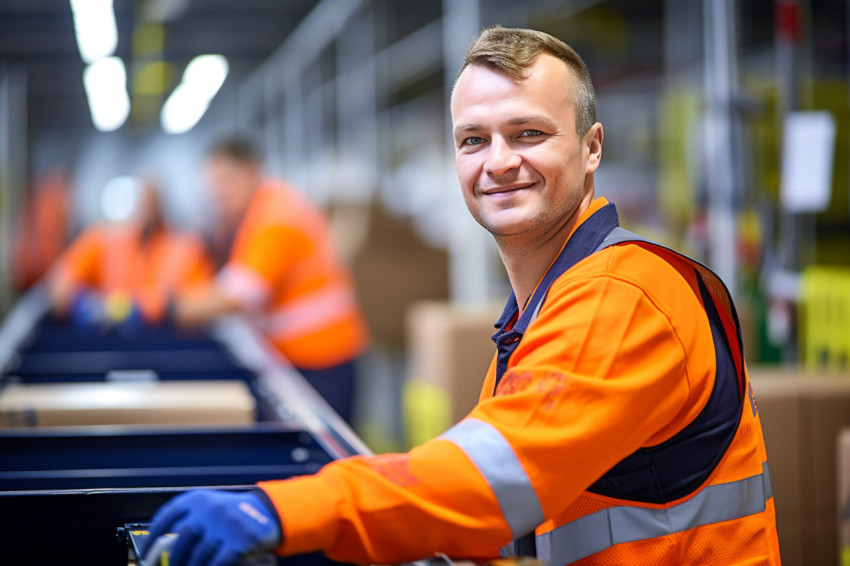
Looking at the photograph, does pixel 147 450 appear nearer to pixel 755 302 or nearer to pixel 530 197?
pixel 530 197

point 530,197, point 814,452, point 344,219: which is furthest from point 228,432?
point 344,219


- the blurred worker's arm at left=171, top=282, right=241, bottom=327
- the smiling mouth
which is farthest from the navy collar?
the blurred worker's arm at left=171, top=282, right=241, bottom=327

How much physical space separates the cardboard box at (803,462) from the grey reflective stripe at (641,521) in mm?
1473

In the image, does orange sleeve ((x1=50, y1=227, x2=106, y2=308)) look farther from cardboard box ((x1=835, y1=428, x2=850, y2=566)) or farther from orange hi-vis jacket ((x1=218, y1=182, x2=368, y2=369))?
cardboard box ((x1=835, y1=428, x2=850, y2=566))

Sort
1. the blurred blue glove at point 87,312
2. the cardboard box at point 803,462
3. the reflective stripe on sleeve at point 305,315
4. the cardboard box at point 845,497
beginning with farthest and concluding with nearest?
the blurred blue glove at point 87,312, the reflective stripe on sleeve at point 305,315, the cardboard box at point 803,462, the cardboard box at point 845,497

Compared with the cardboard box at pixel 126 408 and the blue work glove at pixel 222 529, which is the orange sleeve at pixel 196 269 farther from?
the blue work glove at pixel 222 529

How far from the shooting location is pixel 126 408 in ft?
8.07

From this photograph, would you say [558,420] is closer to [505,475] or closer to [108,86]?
[505,475]

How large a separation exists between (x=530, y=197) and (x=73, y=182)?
2513cm

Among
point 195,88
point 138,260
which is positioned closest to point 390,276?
point 138,260

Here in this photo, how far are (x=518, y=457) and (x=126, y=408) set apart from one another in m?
1.61

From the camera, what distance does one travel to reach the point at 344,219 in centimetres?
689

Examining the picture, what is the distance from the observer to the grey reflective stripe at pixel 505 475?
1114 millimetres

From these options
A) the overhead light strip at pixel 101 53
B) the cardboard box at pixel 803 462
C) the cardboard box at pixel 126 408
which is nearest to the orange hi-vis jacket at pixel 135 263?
the overhead light strip at pixel 101 53
